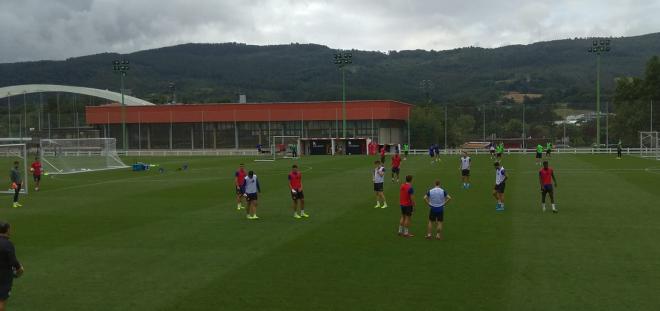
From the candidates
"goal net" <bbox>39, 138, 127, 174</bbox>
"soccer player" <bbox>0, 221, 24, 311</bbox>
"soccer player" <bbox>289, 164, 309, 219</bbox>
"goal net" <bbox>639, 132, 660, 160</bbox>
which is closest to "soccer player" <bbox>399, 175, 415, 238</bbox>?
"soccer player" <bbox>289, 164, 309, 219</bbox>

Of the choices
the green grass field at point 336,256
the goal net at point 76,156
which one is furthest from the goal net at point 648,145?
the goal net at point 76,156

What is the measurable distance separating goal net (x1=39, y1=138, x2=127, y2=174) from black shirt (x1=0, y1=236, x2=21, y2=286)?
4208 cm

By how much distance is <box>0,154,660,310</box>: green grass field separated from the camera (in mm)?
11266

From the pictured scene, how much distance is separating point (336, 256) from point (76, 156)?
44773 mm

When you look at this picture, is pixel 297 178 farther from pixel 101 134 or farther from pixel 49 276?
pixel 101 134

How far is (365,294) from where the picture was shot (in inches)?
450

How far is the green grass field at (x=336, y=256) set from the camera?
11266mm

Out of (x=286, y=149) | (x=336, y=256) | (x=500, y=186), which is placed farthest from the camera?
(x=286, y=149)

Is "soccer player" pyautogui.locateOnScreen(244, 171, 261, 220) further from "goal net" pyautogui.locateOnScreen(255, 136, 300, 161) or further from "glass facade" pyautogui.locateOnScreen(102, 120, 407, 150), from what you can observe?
"glass facade" pyautogui.locateOnScreen(102, 120, 407, 150)

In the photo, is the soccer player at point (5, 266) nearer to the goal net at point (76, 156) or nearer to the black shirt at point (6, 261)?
the black shirt at point (6, 261)

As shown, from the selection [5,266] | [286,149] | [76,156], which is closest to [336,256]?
[5,266]

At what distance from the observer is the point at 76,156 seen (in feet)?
178

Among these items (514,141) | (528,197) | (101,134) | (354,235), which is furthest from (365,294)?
(101,134)

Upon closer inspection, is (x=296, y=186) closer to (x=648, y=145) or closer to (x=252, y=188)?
(x=252, y=188)
